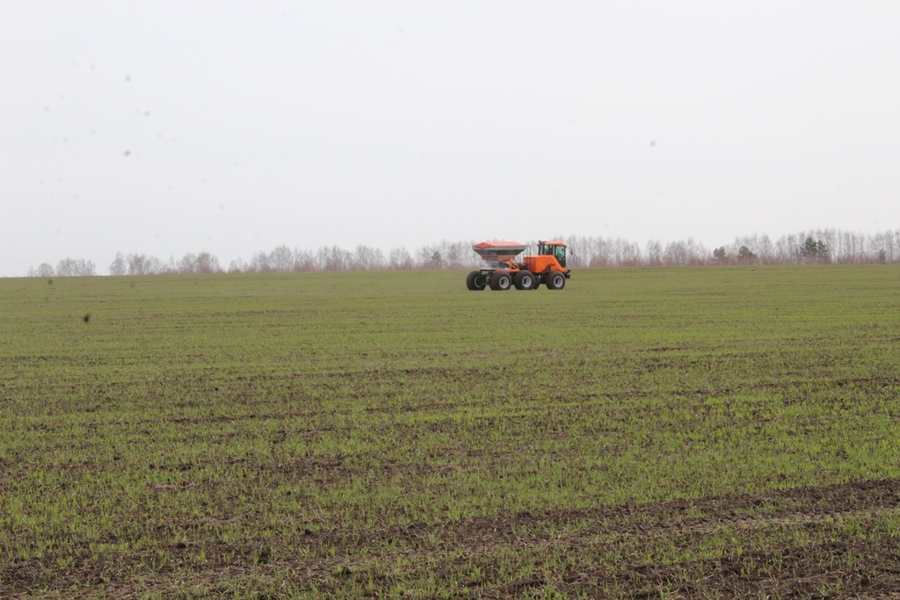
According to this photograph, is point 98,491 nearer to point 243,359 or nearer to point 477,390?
point 477,390

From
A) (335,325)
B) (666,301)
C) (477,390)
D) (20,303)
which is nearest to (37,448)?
(477,390)

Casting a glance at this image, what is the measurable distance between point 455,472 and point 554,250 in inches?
1208

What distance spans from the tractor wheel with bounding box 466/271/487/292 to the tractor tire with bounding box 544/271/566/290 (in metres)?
2.63

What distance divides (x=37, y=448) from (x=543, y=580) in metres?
5.39

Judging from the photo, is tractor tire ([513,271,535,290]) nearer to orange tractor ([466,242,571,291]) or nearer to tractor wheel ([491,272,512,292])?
orange tractor ([466,242,571,291])

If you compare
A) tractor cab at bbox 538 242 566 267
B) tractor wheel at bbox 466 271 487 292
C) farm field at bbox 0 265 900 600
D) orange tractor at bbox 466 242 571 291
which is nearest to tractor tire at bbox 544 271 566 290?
orange tractor at bbox 466 242 571 291

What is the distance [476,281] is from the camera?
120ft

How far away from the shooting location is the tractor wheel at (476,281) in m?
36.4

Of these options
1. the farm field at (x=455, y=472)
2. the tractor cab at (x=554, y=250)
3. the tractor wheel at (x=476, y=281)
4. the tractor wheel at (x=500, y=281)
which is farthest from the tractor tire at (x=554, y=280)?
the farm field at (x=455, y=472)

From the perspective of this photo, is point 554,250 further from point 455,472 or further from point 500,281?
point 455,472

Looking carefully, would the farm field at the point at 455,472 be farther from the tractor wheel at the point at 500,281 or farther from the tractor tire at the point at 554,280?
the tractor tire at the point at 554,280

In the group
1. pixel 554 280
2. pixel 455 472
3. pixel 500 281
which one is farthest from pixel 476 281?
pixel 455 472

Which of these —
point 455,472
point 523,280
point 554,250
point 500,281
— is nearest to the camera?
point 455,472

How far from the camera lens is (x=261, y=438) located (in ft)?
27.6
